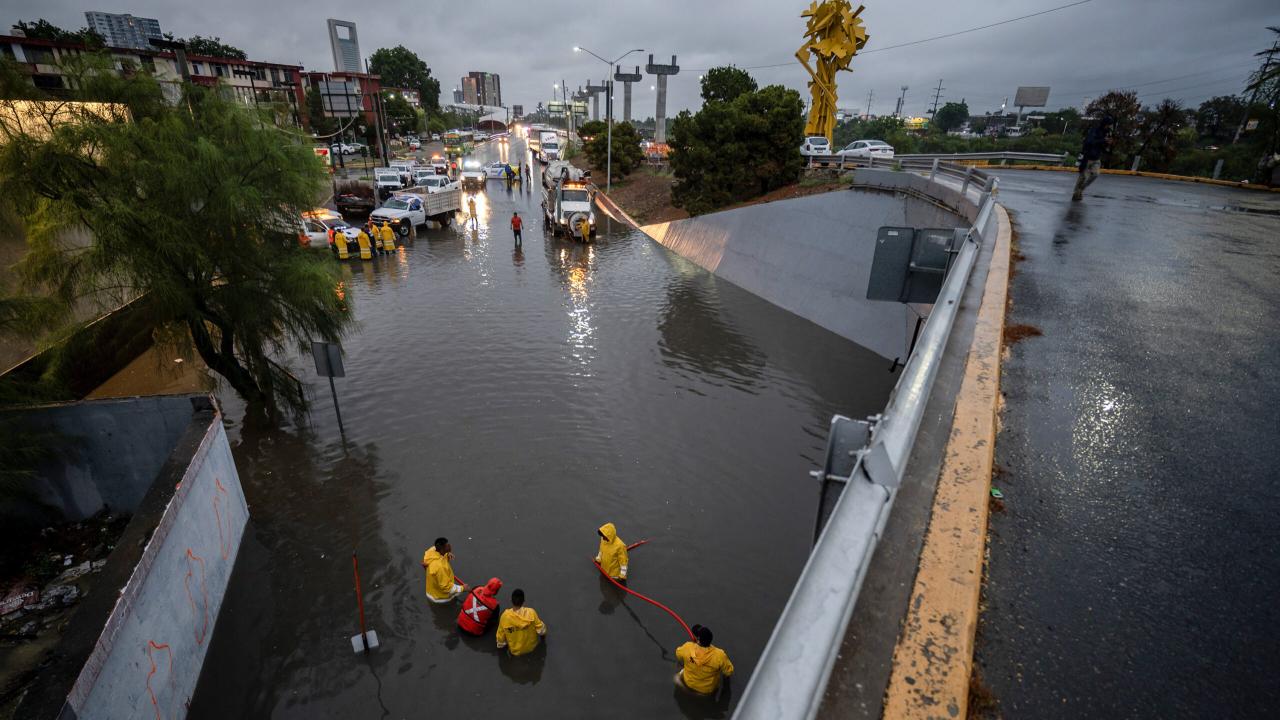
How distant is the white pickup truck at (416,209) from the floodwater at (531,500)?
11.0 metres

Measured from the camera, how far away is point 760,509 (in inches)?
342

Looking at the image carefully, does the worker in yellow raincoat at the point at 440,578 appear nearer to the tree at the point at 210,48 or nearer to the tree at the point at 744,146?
the tree at the point at 744,146

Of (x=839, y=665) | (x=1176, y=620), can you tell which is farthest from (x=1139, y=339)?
(x=839, y=665)

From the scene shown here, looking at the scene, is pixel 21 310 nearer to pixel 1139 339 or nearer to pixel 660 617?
pixel 660 617

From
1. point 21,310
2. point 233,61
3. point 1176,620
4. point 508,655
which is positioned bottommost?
point 508,655

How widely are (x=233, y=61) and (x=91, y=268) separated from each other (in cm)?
7986

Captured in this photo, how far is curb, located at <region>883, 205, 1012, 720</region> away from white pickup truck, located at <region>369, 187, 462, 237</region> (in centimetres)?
2711

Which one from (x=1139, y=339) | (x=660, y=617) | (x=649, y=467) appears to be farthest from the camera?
(x=649, y=467)

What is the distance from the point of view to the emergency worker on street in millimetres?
6465

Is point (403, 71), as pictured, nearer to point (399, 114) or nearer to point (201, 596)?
point (399, 114)

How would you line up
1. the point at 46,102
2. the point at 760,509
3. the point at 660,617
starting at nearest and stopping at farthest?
the point at 660,617, the point at 46,102, the point at 760,509

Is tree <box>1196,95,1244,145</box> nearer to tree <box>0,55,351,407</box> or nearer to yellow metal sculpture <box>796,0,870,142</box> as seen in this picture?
yellow metal sculpture <box>796,0,870,142</box>

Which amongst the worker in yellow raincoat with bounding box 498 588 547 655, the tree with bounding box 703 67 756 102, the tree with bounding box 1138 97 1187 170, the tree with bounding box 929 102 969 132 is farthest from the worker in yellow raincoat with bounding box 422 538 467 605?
the tree with bounding box 929 102 969 132

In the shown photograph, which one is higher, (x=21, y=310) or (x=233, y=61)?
(x=233, y=61)
